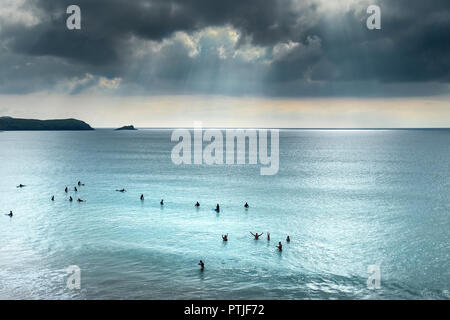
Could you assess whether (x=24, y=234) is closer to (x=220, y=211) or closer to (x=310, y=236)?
(x=220, y=211)

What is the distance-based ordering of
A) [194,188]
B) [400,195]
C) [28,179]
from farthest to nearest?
[28,179] < [194,188] < [400,195]

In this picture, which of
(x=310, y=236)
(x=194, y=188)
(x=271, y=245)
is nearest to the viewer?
(x=271, y=245)

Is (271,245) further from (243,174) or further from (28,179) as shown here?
(28,179)

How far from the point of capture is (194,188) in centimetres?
7894

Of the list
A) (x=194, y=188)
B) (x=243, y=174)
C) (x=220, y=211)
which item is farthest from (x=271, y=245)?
(x=243, y=174)
